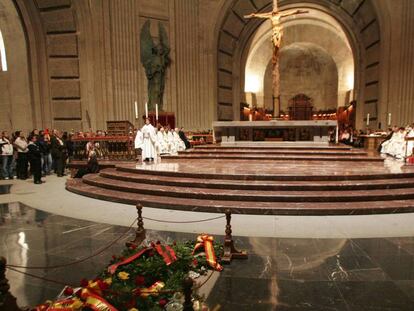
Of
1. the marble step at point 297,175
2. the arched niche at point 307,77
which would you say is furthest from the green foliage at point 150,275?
the arched niche at point 307,77

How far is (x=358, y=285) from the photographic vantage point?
111 inches

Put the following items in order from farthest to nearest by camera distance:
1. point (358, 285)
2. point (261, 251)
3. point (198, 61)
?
point (198, 61)
point (261, 251)
point (358, 285)

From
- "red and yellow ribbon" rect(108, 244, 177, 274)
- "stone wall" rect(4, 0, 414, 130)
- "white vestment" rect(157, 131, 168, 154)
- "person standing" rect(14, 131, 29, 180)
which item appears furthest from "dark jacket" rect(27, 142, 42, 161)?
"red and yellow ribbon" rect(108, 244, 177, 274)

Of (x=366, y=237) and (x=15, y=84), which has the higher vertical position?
(x=15, y=84)

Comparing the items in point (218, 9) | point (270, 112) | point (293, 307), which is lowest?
point (293, 307)

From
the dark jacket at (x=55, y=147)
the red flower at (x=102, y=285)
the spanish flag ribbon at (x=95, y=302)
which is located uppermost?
the dark jacket at (x=55, y=147)

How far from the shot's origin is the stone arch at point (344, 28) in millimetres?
16609

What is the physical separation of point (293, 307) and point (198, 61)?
50.7ft

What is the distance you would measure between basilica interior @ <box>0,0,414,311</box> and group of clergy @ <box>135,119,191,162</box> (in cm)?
7

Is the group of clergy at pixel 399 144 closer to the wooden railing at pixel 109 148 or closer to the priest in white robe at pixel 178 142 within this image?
the priest in white robe at pixel 178 142

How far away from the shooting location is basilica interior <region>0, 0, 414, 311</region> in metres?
2.90

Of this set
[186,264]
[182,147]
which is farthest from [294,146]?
[186,264]

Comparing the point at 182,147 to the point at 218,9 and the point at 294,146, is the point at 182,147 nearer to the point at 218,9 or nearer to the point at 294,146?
the point at 294,146

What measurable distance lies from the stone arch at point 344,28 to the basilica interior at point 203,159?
0.12 meters
